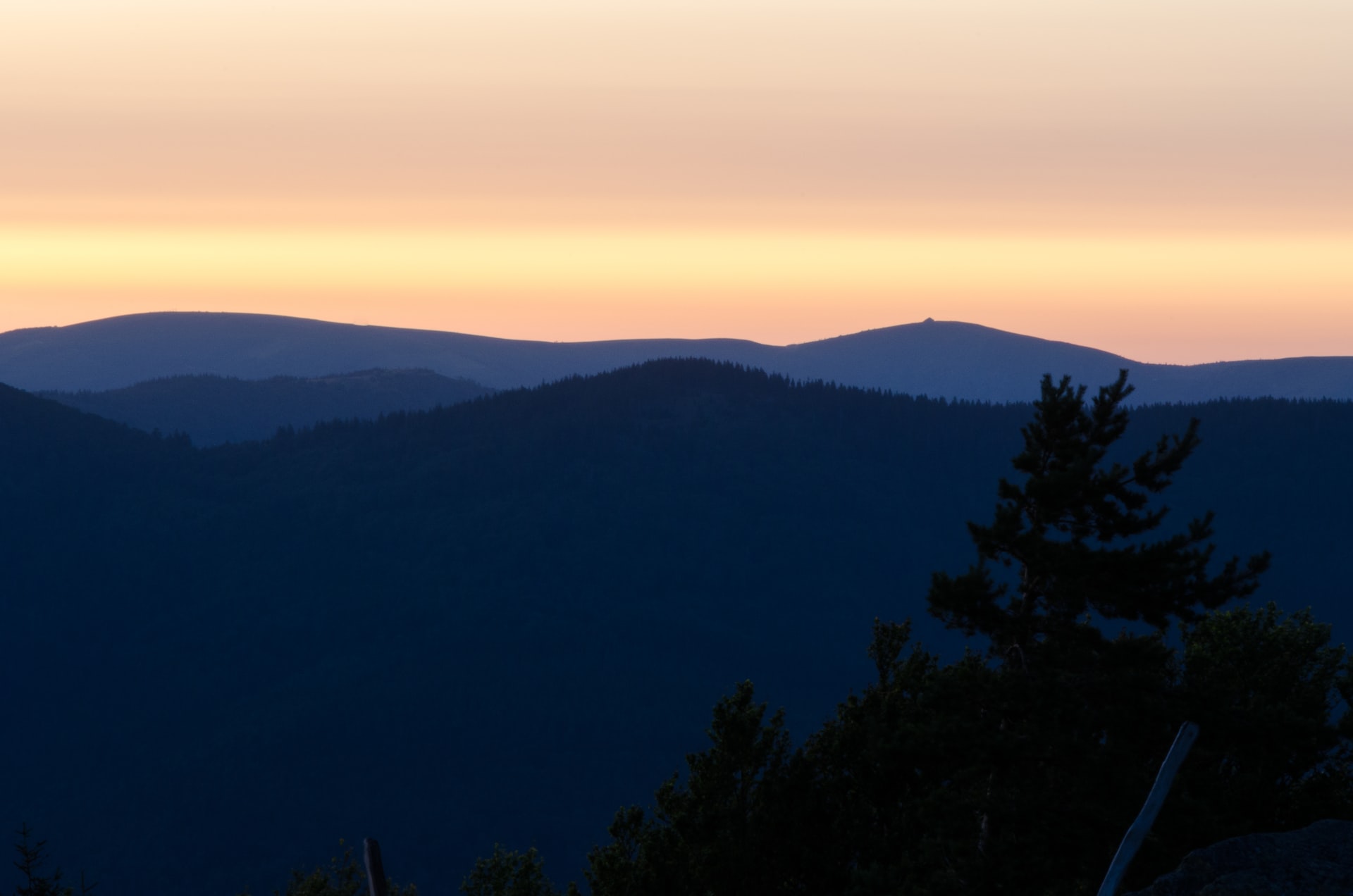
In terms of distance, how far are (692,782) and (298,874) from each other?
37.5m

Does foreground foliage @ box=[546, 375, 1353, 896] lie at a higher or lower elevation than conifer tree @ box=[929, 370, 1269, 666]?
lower

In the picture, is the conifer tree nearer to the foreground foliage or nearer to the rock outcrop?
the foreground foliage

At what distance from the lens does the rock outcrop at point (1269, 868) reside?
13.4 m

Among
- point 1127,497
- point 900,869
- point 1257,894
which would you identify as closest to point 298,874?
point 900,869

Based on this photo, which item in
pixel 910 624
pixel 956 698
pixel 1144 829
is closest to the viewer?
pixel 1144 829

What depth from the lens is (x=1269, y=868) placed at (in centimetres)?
1373

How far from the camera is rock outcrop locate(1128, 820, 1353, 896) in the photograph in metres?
13.4

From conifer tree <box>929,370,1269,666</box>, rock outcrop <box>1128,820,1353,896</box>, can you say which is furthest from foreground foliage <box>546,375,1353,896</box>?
rock outcrop <box>1128,820,1353,896</box>

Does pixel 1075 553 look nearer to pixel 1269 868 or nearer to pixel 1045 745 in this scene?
pixel 1045 745

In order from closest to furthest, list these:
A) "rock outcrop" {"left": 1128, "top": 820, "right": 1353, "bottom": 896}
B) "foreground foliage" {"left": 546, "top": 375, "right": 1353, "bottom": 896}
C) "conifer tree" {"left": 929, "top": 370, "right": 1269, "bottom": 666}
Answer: "rock outcrop" {"left": 1128, "top": 820, "right": 1353, "bottom": 896}, "foreground foliage" {"left": 546, "top": 375, "right": 1353, "bottom": 896}, "conifer tree" {"left": 929, "top": 370, "right": 1269, "bottom": 666}

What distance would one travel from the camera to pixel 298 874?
60.2 m

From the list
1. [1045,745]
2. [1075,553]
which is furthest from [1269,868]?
[1075,553]

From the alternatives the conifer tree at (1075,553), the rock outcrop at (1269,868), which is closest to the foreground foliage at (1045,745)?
the conifer tree at (1075,553)

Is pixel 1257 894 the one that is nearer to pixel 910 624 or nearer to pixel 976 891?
pixel 976 891
